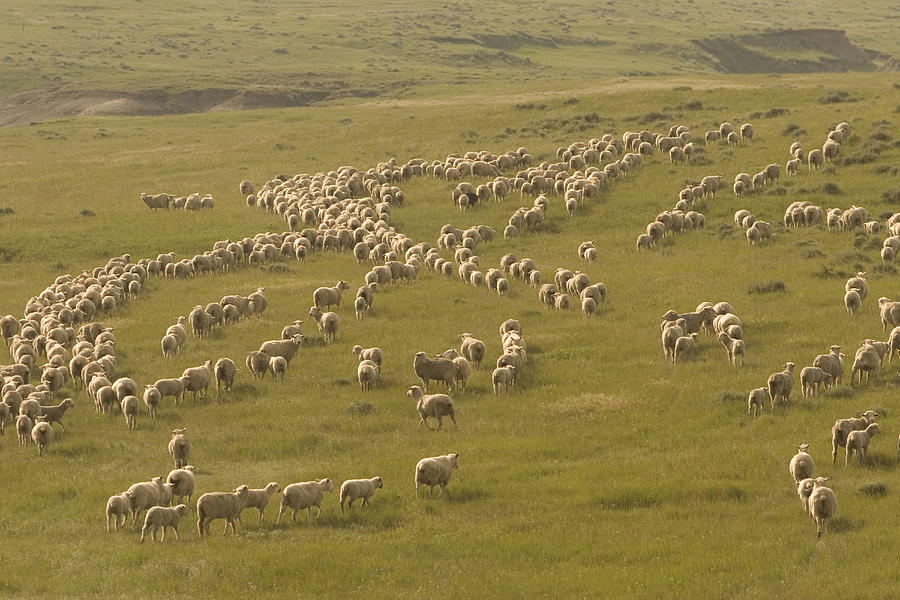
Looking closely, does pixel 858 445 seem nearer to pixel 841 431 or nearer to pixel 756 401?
pixel 841 431

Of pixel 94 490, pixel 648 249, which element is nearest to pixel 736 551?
pixel 94 490

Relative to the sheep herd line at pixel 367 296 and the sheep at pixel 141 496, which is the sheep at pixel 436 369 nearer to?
the sheep herd line at pixel 367 296

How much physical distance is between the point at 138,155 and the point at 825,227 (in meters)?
47.3

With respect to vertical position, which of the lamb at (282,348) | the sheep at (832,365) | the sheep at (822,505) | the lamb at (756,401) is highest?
the sheep at (822,505)

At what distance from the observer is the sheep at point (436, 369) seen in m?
27.2

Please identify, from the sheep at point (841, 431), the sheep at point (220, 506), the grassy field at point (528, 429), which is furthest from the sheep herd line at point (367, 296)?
the grassy field at point (528, 429)

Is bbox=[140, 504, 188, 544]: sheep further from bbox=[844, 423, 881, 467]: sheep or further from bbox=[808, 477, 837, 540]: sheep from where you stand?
bbox=[844, 423, 881, 467]: sheep

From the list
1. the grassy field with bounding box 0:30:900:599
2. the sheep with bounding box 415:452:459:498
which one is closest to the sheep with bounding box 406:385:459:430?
the grassy field with bounding box 0:30:900:599

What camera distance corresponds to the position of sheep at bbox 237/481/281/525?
1994 cm

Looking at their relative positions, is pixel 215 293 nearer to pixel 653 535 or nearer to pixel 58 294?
pixel 58 294

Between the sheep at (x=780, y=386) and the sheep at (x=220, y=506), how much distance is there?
430 inches

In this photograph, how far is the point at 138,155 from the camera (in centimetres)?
7550

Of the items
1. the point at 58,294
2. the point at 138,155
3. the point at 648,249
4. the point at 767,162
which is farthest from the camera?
the point at 138,155

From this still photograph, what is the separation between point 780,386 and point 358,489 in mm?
9248
